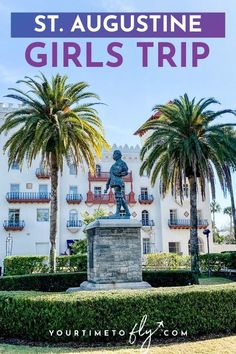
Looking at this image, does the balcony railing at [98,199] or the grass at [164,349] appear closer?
the grass at [164,349]

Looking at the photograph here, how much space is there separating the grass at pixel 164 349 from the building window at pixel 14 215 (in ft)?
108

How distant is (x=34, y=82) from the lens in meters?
22.2

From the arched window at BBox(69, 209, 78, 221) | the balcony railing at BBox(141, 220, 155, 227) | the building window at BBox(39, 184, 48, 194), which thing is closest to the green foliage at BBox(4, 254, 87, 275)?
the arched window at BBox(69, 209, 78, 221)

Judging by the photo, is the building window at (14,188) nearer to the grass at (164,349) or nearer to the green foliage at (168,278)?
the green foliage at (168,278)

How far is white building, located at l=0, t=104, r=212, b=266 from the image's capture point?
4050cm

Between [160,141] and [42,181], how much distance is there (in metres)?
20.4

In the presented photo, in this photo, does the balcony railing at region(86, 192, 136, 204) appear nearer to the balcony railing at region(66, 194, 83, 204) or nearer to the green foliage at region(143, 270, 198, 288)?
the balcony railing at region(66, 194, 83, 204)

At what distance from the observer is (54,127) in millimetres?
21547

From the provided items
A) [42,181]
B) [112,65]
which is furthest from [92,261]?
[42,181]

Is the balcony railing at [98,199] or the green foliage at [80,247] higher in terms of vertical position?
the balcony railing at [98,199]

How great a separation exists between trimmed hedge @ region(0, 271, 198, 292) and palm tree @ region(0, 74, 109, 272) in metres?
3.75

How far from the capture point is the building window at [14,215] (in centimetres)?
4062

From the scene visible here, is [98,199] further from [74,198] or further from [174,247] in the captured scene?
[174,247]

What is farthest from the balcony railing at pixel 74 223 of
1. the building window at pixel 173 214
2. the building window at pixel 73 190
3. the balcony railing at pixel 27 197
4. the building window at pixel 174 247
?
the building window at pixel 174 247
